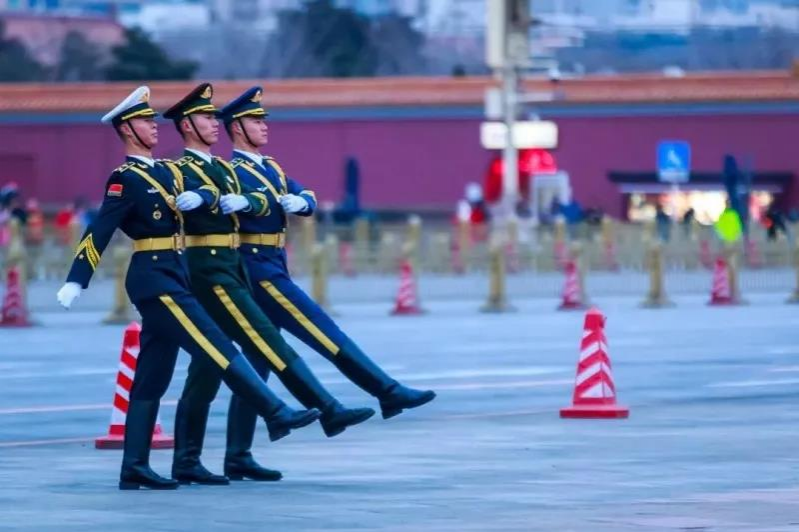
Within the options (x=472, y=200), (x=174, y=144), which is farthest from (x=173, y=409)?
(x=174, y=144)

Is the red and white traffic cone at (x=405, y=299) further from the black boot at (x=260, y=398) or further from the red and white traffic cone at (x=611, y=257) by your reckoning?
the black boot at (x=260, y=398)

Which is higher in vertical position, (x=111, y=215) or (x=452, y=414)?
(x=111, y=215)

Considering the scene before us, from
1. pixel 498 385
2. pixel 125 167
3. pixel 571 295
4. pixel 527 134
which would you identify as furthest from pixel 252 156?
pixel 527 134

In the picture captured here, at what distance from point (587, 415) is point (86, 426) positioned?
344cm

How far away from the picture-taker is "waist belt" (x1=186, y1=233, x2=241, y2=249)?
37.4 feet

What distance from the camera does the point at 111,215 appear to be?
11.0 m

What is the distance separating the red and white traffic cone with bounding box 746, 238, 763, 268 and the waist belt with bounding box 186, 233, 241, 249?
1058 inches

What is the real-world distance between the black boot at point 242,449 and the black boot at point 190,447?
0.14 m

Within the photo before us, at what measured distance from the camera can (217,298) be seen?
449 inches

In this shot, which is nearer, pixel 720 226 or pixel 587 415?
pixel 587 415

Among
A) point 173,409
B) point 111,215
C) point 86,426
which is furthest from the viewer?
point 173,409

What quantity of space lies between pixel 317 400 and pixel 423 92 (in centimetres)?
4593

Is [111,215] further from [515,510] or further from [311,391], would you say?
[515,510]

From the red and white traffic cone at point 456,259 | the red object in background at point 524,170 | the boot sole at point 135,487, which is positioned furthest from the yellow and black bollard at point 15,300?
the red object in background at point 524,170
